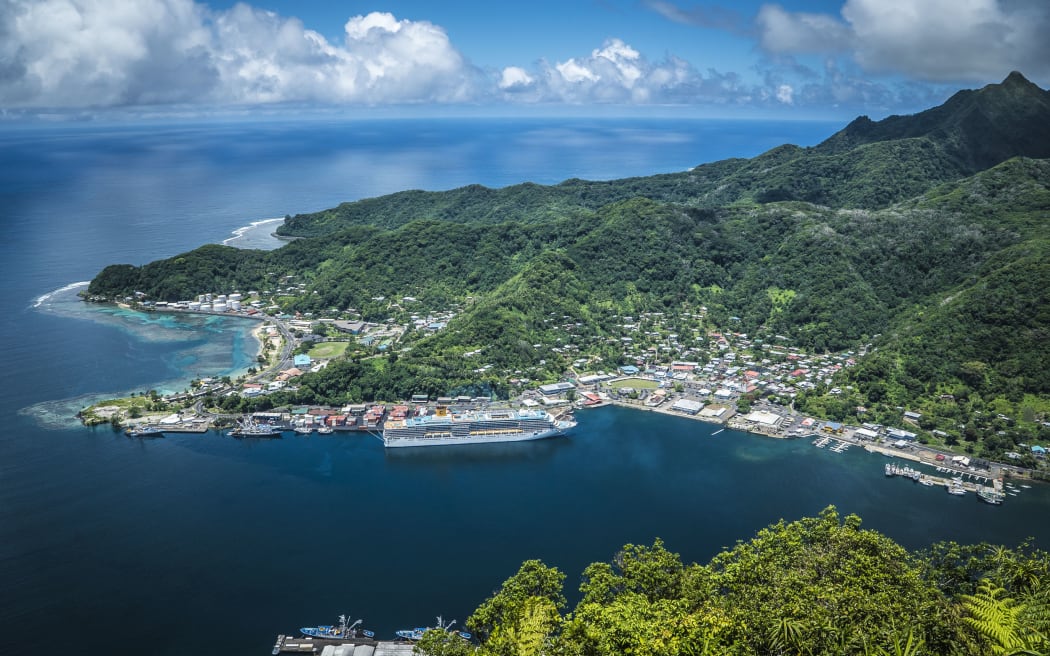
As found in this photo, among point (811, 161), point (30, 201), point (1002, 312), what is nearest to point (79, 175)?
point (30, 201)

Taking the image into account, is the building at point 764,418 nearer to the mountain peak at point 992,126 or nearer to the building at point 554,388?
the building at point 554,388

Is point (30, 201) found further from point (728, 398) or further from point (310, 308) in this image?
point (728, 398)

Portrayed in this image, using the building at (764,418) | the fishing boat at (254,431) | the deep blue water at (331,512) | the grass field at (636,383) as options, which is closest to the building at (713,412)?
the building at (764,418)

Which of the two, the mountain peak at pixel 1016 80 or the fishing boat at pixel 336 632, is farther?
the mountain peak at pixel 1016 80

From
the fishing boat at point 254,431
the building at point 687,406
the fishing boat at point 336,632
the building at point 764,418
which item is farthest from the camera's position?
the building at point 687,406

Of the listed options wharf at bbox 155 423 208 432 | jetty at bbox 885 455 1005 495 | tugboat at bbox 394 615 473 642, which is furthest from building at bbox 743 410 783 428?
wharf at bbox 155 423 208 432

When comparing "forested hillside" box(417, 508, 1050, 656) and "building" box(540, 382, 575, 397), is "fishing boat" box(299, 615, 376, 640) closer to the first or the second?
"forested hillside" box(417, 508, 1050, 656)

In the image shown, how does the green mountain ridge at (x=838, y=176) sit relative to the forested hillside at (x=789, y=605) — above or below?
above
